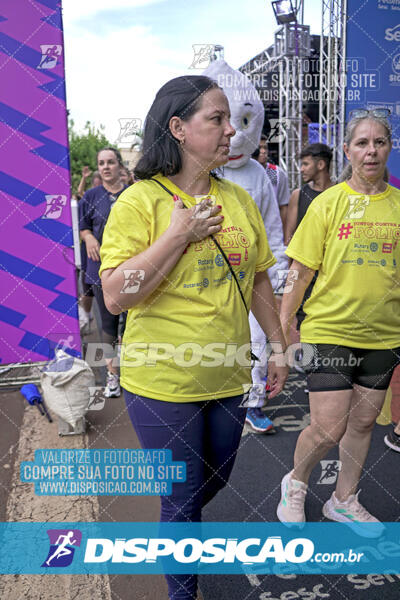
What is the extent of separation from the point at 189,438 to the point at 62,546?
3.64 feet

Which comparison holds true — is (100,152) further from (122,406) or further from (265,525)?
(265,525)

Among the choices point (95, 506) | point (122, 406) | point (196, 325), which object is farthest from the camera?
point (122, 406)

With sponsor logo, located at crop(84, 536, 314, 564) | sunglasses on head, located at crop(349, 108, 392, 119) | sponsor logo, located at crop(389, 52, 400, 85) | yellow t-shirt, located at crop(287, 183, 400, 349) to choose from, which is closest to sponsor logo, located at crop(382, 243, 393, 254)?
yellow t-shirt, located at crop(287, 183, 400, 349)

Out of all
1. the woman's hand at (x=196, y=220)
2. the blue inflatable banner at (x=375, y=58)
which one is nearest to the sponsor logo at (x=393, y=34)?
the blue inflatable banner at (x=375, y=58)

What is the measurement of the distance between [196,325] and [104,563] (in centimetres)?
129

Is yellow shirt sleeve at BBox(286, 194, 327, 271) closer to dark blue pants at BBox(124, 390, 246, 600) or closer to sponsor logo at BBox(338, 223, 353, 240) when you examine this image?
sponsor logo at BBox(338, 223, 353, 240)

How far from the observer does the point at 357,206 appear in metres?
2.19

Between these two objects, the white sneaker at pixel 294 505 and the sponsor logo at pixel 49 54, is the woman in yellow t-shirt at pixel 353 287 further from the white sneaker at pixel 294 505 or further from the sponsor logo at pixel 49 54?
the sponsor logo at pixel 49 54

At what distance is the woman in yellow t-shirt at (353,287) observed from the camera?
2160 millimetres

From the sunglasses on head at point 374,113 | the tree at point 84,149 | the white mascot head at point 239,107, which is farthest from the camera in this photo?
the tree at point 84,149

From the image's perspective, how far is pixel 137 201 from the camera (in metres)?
1.58

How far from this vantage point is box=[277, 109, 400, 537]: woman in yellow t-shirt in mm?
2160

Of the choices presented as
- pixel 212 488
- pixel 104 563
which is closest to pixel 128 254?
pixel 212 488

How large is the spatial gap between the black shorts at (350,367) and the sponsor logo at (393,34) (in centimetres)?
386
